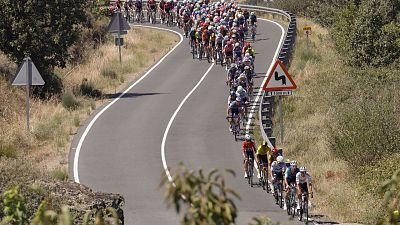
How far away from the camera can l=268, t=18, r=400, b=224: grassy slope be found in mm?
21203

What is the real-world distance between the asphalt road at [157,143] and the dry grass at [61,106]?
0.49m

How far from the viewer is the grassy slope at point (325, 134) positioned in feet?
69.6

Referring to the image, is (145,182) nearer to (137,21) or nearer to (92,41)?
(92,41)

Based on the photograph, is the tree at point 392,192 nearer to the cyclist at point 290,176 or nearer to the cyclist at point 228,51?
the cyclist at point 290,176

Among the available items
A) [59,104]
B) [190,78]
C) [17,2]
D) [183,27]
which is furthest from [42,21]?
[183,27]

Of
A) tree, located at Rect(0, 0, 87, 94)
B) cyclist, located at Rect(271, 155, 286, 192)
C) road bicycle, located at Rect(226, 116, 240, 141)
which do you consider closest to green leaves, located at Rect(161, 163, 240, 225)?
cyclist, located at Rect(271, 155, 286, 192)

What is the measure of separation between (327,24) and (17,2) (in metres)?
26.9

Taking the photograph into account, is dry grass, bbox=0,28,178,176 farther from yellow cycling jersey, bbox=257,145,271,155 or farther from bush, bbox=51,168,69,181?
yellow cycling jersey, bbox=257,145,271,155

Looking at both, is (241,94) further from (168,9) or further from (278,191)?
(168,9)

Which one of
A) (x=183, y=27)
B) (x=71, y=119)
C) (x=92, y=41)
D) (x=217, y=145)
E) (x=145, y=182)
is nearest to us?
(x=145, y=182)

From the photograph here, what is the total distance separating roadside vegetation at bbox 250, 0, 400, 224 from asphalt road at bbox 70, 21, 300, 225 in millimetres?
1663

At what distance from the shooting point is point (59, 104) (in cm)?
3197

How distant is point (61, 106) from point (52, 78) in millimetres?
2413

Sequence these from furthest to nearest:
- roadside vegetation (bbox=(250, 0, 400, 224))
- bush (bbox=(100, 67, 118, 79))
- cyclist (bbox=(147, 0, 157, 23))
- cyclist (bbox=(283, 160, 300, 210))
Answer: cyclist (bbox=(147, 0, 157, 23)) → bush (bbox=(100, 67, 118, 79)) → roadside vegetation (bbox=(250, 0, 400, 224)) → cyclist (bbox=(283, 160, 300, 210))
